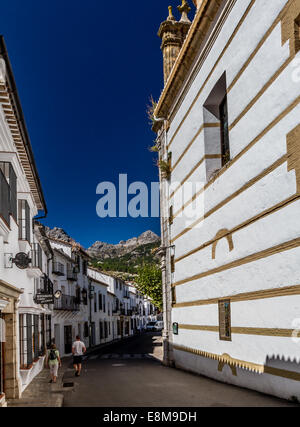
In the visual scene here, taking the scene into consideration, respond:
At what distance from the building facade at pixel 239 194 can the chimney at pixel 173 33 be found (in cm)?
325

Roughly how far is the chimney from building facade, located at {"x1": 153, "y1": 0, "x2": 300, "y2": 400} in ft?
10.7

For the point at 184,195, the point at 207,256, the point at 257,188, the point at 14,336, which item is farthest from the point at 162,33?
the point at 14,336

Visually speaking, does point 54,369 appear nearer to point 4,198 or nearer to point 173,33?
point 4,198

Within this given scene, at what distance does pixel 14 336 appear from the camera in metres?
10.9

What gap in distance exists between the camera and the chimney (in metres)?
18.5

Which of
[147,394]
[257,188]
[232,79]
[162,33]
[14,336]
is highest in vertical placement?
[162,33]

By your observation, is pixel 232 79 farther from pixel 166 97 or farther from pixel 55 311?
pixel 55 311

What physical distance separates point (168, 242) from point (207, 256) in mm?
5064

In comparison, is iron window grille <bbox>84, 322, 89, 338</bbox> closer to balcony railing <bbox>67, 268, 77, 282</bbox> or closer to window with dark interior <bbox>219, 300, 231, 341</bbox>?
balcony railing <bbox>67, 268, 77, 282</bbox>

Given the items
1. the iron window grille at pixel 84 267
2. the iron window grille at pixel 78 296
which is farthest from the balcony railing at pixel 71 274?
the iron window grille at pixel 84 267

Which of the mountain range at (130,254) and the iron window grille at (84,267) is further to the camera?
the mountain range at (130,254)

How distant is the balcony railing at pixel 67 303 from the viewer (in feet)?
97.7

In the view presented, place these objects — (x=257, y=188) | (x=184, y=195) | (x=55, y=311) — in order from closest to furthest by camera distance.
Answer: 1. (x=257, y=188)
2. (x=184, y=195)
3. (x=55, y=311)

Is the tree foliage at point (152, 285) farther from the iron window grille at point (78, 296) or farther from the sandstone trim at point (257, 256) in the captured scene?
the sandstone trim at point (257, 256)
